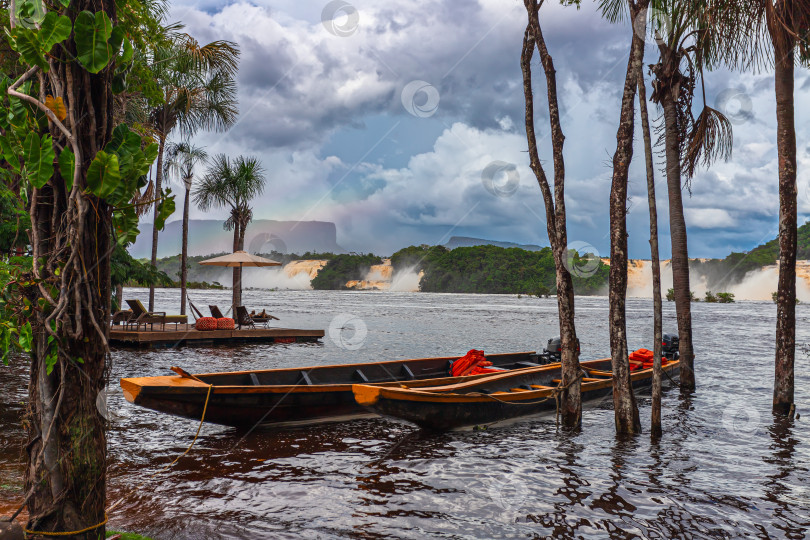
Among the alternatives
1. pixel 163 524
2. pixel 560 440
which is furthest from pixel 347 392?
pixel 163 524

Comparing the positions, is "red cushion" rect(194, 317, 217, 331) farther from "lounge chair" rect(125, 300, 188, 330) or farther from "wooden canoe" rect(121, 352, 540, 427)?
"wooden canoe" rect(121, 352, 540, 427)

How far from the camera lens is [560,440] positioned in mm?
9242

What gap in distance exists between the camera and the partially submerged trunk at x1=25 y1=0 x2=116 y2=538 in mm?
2619

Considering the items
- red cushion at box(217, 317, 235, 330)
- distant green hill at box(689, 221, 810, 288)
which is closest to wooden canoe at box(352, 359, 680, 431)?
red cushion at box(217, 317, 235, 330)

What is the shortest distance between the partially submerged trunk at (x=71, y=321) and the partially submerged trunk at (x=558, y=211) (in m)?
7.22

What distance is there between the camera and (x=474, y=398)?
30.0 ft

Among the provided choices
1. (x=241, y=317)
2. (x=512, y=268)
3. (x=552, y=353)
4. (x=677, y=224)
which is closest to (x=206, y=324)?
(x=241, y=317)

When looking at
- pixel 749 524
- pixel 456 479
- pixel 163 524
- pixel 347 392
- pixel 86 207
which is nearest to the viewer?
pixel 86 207

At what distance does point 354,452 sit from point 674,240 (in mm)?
8669

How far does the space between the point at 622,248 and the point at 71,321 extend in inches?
304

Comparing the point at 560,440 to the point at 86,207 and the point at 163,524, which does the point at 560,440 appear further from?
the point at 86,207

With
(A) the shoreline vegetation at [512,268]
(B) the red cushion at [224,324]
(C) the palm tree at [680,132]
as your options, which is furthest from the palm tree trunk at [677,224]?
(A) the shoreline vegetation at [512,268]

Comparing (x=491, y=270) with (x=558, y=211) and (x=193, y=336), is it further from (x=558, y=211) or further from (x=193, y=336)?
(x=558, y=211)

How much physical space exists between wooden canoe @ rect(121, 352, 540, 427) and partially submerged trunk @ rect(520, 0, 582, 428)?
7.17 ft
